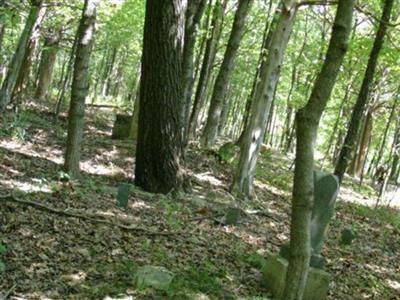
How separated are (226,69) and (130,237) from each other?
9.63 m

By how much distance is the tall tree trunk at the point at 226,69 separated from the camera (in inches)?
551

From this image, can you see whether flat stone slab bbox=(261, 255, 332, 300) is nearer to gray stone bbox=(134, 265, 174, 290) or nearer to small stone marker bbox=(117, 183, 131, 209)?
gray stone bbox=(134, 265, 174, 290)

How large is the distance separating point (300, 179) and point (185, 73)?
6.96 meters

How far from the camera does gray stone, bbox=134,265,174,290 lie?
16.6 ft

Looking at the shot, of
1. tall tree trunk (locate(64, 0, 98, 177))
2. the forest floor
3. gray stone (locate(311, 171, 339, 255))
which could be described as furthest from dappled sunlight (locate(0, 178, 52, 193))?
gray stone (locate(311, 171, 339, 255))

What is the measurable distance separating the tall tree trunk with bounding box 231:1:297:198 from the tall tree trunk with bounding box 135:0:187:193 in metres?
1.99

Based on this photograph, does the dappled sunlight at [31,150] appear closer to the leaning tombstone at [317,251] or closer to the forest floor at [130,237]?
the forest floor at [130,237]

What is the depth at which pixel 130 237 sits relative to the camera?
6.24 meters

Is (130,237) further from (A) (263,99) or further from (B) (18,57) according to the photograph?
(B) (18,57)

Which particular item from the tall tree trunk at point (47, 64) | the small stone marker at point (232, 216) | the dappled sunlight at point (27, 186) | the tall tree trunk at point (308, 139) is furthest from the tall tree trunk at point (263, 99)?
the tall tree trunk at point (47, 64)

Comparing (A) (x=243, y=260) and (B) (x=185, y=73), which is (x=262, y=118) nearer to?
(B) (x=185, y=73)

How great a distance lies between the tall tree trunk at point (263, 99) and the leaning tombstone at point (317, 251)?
167 inches

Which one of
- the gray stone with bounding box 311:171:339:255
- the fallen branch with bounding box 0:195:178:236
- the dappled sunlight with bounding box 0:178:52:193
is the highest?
the gray stone with bounding box 311:171:339:255

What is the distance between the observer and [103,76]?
Answer: 128ft
